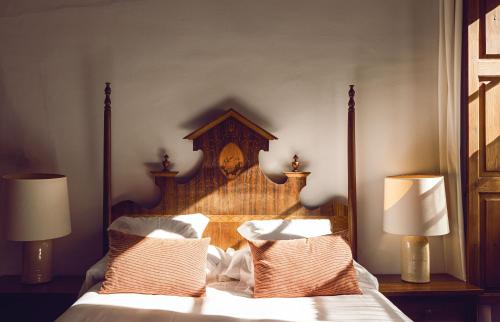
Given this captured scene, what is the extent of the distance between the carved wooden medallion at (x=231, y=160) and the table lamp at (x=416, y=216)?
3.08 ft

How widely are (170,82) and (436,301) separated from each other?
6.94 feet

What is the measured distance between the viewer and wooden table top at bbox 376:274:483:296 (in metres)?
2.91

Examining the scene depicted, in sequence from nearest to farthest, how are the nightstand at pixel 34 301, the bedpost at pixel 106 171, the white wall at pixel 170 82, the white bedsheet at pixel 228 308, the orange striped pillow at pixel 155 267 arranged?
1. the white bedsheet at pixel 228 308
2. the orange striped pillow at pixel 155 267
3. the nightstand at pixel 34 301
4. the bedpost at pixel 106 171
5. the white wall at pixel 170 82

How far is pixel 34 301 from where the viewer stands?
291cm

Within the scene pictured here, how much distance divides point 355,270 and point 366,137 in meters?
0.94

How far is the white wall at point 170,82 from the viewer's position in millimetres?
3285

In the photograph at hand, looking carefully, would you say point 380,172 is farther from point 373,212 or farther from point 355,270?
point 355,270

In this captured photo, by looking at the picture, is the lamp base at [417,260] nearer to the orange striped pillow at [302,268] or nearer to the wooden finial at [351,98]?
the orange striped pillow at [302,268]

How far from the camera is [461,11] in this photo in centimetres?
317

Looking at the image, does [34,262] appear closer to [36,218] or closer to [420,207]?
[36,218]

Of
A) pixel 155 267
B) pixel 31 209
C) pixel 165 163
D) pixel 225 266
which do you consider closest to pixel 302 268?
pixel 225 266

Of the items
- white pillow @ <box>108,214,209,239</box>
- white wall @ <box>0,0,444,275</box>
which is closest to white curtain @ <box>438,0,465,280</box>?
white wall @ <box>0,0,444,275</box>

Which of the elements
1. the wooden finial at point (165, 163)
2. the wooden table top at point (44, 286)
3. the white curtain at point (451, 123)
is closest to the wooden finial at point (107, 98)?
the wooden finial at point (165, 163)

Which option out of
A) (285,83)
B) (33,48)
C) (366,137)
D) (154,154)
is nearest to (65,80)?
(33,48)
